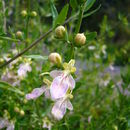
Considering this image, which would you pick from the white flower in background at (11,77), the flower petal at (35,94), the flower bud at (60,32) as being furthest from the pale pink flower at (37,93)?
the white flower in background at (11,77)

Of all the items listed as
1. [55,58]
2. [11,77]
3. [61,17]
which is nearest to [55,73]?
[55,58]

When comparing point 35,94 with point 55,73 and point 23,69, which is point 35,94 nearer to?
point 55,73

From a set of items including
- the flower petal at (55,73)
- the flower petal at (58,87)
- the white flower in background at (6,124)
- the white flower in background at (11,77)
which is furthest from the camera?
the white flower in background at (11,77)

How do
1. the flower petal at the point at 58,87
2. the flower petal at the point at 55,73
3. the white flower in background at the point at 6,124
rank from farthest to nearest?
the white flower in background at the point at 6,124
the flower petal at the point at 55,73
the flower petal at the point at 58,87

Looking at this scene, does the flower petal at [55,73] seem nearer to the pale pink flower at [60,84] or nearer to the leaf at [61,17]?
the pale pink flower at [60,84]

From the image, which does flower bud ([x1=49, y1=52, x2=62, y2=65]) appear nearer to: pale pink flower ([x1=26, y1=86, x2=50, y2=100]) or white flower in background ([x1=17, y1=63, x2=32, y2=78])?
pale pink flower ([x1=26, y1=86, x2=50, y2=100])

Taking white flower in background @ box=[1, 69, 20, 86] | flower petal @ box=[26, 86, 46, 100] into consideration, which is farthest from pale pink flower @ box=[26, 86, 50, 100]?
white flower in background @ box=[1, 69, 20, 86]

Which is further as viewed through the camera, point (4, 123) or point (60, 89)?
point (4, 123)
